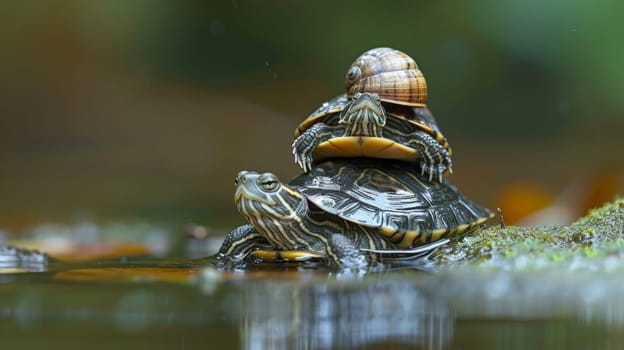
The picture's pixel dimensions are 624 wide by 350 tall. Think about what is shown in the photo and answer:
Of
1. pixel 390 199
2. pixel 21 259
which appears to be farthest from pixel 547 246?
pixel 21 259

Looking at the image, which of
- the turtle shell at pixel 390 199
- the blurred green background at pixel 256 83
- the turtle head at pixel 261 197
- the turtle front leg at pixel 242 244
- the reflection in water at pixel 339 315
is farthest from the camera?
the blurred green background at pixel 256 83

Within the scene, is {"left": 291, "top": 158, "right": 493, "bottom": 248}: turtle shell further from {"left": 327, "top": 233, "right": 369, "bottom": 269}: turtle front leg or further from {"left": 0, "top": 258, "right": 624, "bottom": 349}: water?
{"left": 0, "top": 258, "right": 624, "bottom": 349}: water

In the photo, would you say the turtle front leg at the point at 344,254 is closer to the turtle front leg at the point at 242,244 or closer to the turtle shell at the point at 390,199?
A: the turtle shell at the point at 390,199

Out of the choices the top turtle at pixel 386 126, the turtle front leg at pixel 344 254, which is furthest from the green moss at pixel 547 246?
the top turtle at pixel 386 126

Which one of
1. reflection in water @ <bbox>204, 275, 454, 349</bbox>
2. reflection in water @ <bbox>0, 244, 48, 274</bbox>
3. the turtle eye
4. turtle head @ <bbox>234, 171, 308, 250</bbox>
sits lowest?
reflection in water @ <bbox>204, 275, 454, 349</bbox>

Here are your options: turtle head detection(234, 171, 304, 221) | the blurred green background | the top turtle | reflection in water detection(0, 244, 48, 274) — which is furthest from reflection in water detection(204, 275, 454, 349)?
the blurred green background

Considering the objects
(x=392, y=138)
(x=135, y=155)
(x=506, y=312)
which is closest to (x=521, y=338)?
(x=506, y=312)

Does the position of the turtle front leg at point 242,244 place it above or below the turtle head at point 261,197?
below

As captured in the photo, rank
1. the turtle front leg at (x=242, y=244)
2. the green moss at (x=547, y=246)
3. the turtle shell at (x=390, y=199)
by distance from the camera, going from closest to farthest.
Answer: the green moss at (x=547, y=246) < the turtle shell at (x=390, y=199) < the turtle front leg at (x=242, y=244)
